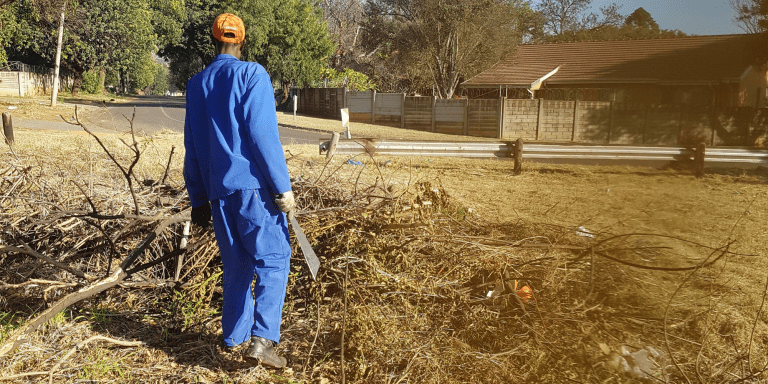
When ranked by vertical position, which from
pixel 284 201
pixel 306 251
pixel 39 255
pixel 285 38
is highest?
pixel 285 38

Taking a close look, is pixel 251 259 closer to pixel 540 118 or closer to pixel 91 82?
pixel 540 118

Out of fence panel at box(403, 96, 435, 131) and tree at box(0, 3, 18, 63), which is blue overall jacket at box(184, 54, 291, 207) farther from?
tree at box(0, 3, 18, 63)

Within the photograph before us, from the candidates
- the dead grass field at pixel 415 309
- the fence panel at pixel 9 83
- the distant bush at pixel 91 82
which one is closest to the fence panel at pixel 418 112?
the dead grass field at pixel 415 309

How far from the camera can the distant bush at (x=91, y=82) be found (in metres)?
47.7

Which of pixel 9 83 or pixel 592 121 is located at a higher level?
pixel 9 83

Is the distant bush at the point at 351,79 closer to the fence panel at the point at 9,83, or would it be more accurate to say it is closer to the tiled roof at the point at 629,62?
the tiled roof at the point at 629,62

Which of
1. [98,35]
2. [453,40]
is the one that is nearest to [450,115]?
[453,40]

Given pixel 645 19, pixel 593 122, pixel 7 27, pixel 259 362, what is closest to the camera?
pixel 259 362

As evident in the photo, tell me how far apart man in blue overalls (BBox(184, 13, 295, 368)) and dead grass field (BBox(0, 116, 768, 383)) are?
0.97ft

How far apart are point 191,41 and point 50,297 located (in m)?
47.6

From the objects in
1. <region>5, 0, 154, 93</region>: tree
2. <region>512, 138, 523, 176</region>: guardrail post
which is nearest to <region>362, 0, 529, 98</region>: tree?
<region>512, 138, 523, 176</region>: guardrail post

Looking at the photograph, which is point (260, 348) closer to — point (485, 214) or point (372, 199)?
point (372, 199)

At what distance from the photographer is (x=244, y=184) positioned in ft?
10.3

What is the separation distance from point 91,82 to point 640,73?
41.1 meters
